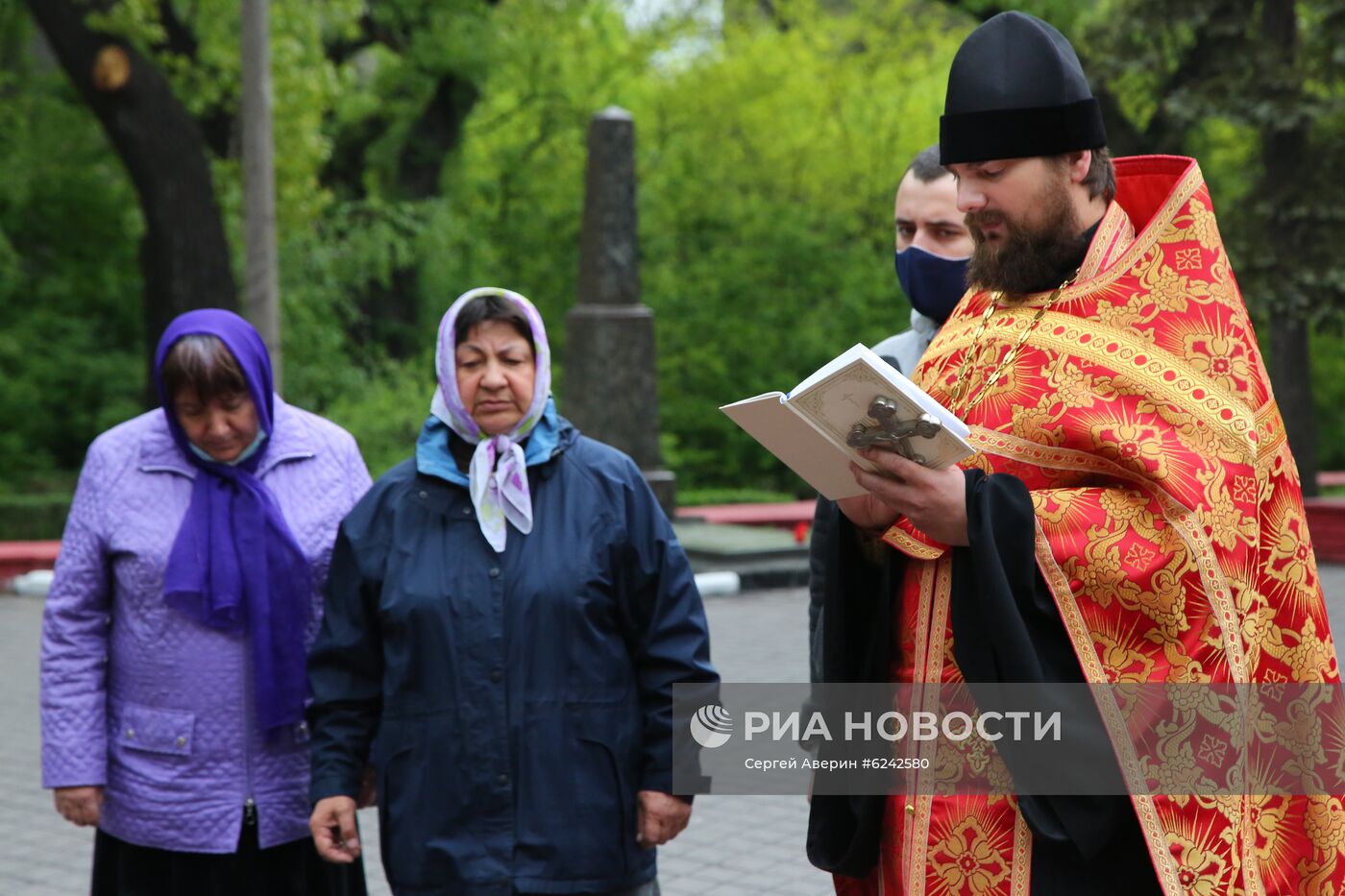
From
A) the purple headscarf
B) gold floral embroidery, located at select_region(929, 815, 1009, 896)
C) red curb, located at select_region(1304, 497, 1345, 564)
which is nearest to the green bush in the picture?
red curb, located at select_region(1304, 497, 1345, 564)

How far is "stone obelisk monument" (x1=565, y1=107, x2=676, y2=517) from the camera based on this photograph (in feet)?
46.6

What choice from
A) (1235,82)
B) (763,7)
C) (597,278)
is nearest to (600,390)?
(597,278)

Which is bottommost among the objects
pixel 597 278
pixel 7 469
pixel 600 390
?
pixel 7 469

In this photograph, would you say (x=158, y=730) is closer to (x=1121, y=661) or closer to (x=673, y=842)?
(x=1121, y=661)

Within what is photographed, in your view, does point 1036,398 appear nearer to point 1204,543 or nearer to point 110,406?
point 1204,543

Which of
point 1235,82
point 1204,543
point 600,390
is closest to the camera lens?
point 1204,543

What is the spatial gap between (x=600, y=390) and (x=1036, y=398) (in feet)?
37.9

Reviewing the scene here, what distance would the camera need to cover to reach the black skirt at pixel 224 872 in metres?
3.91

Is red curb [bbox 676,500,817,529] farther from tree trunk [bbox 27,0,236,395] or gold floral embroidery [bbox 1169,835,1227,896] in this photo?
gold floral embroidery [bbox 1169,835,1227,896]

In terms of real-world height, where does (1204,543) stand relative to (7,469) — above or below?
above

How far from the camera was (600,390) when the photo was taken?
14.2m

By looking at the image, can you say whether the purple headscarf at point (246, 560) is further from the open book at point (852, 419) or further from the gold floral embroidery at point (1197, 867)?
the gold floral embroidery at point (1197, 867)

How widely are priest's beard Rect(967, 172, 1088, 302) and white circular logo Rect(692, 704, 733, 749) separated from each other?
48.0 inches

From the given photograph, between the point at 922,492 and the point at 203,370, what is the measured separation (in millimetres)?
1940
